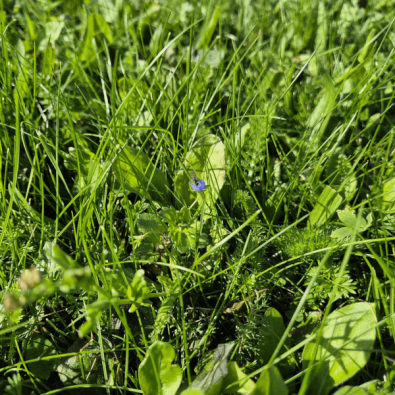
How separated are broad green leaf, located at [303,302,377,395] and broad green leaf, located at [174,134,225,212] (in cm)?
57

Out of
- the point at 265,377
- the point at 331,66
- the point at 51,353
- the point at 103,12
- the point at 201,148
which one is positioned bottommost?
the point at 51,353

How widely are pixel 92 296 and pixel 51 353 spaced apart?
205 millimetres

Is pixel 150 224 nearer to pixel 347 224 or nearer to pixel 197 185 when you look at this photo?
pixel 197 185

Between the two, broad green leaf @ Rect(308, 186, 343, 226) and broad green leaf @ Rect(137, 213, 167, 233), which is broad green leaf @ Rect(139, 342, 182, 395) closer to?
broad green leaf @ Rect(137, 213, 167, 233)

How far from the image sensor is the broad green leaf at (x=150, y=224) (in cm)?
126

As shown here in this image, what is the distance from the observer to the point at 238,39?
212 cm

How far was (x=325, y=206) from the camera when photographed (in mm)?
1364

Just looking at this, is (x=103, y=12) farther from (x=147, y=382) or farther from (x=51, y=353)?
(x=147, y=382)

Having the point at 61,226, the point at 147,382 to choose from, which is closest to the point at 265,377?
the point at 147,382

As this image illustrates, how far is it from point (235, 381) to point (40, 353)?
59 centimetres

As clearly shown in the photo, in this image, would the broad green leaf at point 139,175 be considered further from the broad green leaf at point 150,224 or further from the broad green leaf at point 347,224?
the broad green leaf at point 347,224

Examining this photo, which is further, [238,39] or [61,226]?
[238,39]

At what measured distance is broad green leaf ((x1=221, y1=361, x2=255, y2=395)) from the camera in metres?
1.01

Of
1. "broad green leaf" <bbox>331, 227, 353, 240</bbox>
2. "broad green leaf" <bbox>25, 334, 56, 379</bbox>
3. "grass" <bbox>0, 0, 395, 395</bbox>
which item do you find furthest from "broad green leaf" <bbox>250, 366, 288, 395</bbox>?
"broad green leaf" <bbox>25, 334, 56, 379</bbox>
